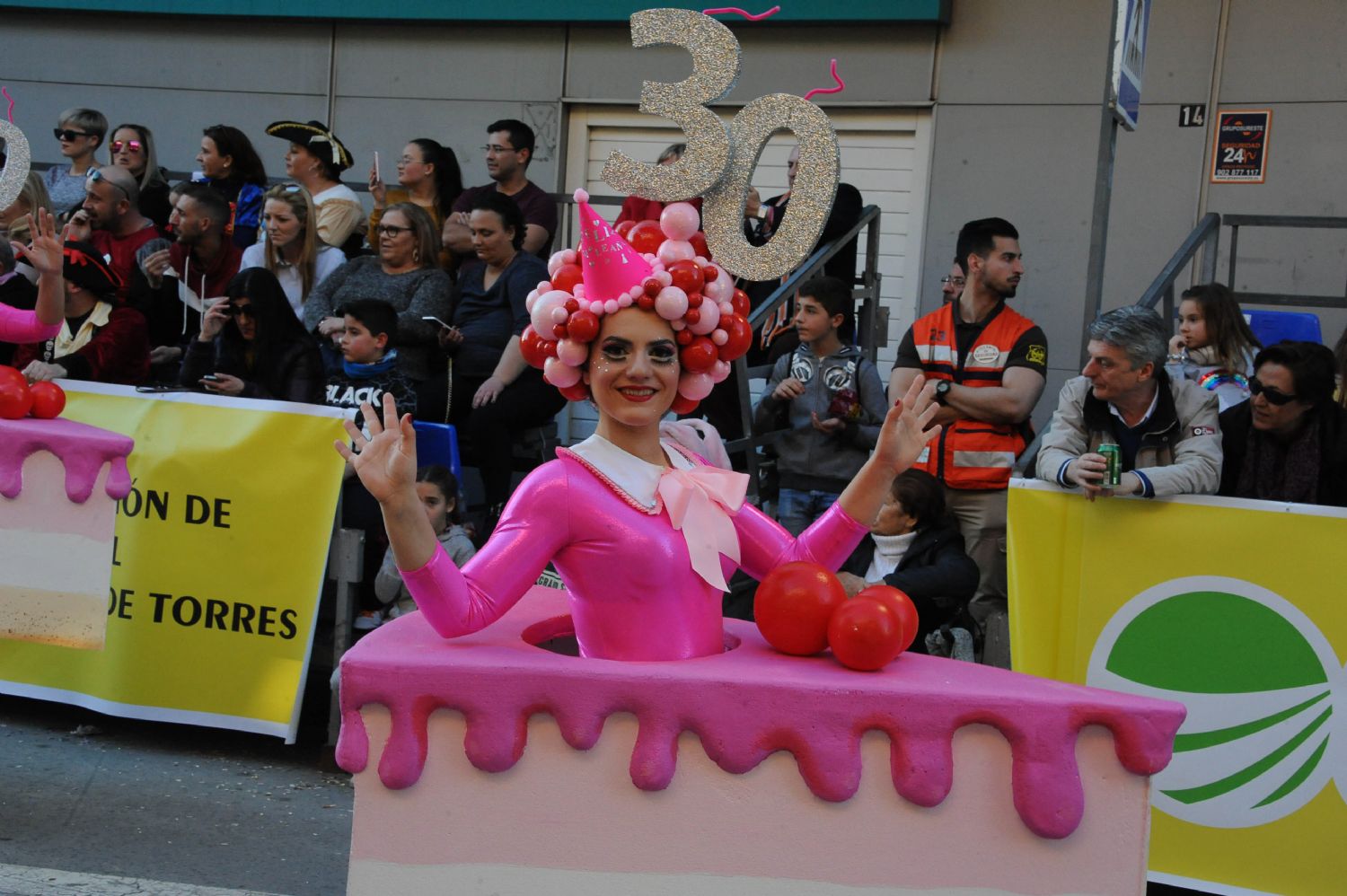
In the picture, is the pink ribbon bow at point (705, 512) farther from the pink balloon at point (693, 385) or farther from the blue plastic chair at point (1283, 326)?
the blue plastic chair at point (1283, 326)

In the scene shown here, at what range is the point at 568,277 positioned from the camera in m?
3.29

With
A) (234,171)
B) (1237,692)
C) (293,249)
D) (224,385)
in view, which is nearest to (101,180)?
(234,171)

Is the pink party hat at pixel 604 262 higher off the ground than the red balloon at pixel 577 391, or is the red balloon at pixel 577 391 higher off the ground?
the pink party hat at pixel 604 262

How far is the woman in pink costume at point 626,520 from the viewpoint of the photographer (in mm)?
3051

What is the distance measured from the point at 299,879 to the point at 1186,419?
311 cm

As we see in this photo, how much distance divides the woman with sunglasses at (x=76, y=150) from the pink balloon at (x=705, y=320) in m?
6.50

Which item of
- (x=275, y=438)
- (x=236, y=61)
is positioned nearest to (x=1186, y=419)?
(x=275, y=438)

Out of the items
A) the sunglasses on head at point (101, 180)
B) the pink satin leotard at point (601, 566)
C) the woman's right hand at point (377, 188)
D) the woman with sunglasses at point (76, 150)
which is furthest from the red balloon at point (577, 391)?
the woman with sunglasses at point (76, 150)

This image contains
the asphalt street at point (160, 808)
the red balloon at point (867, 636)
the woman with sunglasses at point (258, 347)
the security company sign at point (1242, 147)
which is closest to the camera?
the red balloon at point (867, 636)

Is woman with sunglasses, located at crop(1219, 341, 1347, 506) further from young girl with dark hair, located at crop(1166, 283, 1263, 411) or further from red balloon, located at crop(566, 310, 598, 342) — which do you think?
red balloon, located at crop(566, 310, 598, 342)

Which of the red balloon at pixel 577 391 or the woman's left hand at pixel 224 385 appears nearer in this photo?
the red balloon at pixel 577 391

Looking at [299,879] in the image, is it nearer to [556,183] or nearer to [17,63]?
[556,183]

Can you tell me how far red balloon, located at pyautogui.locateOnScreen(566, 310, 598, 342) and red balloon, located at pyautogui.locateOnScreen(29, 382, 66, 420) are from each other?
3.13m

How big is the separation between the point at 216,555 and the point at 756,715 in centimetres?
346
